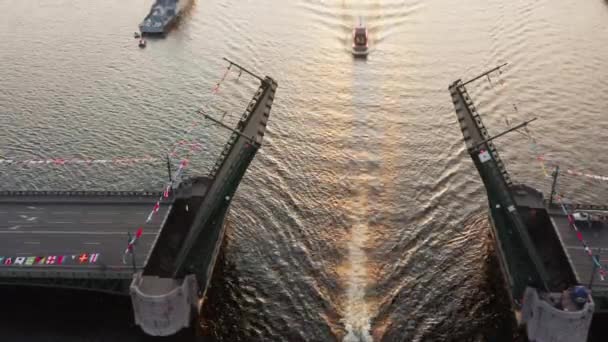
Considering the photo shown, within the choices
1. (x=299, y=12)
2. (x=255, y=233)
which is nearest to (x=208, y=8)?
(x=299, y=12)

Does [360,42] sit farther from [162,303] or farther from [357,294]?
[162,303]

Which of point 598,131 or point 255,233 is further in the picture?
point 598,131

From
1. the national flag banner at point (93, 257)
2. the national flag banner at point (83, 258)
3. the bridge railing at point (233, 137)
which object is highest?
the bridge railing at point (233, 137)

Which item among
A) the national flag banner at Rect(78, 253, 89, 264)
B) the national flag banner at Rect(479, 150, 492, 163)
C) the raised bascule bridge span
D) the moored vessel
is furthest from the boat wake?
the moored vessel

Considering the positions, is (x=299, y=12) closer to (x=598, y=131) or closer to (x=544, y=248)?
(x=598, y=131)

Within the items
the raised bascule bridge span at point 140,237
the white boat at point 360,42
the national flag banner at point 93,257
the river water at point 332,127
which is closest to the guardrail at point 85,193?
the raised bascule bridge span at point 140,237

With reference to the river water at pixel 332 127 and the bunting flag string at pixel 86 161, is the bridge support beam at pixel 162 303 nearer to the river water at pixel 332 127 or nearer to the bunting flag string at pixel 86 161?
the river water at pixel 332 127

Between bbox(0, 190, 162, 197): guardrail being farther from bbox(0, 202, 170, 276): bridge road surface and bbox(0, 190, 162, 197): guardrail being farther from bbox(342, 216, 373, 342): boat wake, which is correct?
bbox(342, 216, 373, 342): boat wake
